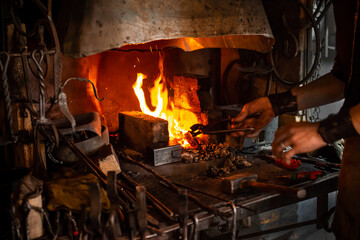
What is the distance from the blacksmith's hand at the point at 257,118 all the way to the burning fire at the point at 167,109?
70.2 inches

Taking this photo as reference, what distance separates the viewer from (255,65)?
4.46 m

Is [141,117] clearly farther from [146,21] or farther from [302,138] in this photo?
[302,138]

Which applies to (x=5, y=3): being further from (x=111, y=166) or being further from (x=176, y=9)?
(x=111, y=166)

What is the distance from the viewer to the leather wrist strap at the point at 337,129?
1762 mm

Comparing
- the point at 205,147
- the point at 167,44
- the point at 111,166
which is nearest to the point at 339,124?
the point at 111,166

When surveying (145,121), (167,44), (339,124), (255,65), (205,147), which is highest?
(167,44)

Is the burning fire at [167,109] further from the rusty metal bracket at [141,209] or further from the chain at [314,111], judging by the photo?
the rusty metal bracket at [141,209]

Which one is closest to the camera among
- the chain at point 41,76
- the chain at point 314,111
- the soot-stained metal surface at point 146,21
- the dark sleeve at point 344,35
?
the dark sleeve at point 344,35

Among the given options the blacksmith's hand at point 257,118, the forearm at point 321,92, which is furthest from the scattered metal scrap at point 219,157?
the forearm at point 321,92

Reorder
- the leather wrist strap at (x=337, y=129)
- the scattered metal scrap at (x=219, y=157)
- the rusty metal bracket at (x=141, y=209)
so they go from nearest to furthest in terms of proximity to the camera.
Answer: the leather wrist strap at (x=337, y=129) < the rusty metal bracket at (x=141, y=209) < the scattered metal scrap at (x=219, y=157)

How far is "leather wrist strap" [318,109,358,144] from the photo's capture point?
1.76 meters

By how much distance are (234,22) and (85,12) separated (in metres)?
1.42

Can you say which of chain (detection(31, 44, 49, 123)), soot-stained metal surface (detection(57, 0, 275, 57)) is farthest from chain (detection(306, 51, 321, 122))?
chain (detection(31, 44, 49, 123))

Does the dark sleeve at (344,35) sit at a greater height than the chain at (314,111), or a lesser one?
greater
